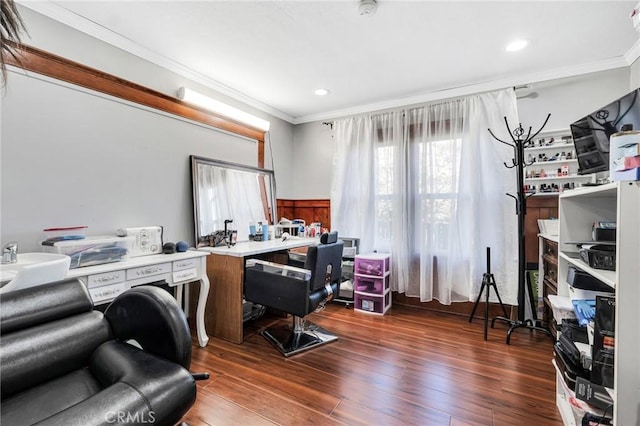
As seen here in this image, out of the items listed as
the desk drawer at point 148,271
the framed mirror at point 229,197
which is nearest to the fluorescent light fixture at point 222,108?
the framed mirror at point 229,197

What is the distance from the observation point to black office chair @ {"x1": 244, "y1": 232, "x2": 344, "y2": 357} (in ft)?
7.09

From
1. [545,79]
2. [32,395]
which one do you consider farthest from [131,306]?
[545,79]

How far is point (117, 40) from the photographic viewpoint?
2.21m

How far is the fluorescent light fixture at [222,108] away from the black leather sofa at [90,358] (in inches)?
79.9

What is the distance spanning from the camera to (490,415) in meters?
1.60

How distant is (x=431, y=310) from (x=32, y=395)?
3.31 metres

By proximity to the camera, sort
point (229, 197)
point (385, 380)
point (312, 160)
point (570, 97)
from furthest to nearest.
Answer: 1. point (312, 160)
2. point (229, 197)
3. point (570, 97)
4. point (385, 380)

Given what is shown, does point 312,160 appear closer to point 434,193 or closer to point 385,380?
point 434,193

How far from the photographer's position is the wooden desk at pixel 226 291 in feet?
8.00

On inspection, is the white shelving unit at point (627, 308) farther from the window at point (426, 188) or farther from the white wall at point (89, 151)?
the white wall at point (89, 151)

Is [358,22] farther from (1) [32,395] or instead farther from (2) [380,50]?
(1) [32,395]

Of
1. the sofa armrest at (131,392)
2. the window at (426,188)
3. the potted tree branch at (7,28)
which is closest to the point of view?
the sofa armrest at (131,392)

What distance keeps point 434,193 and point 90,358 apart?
3094mm

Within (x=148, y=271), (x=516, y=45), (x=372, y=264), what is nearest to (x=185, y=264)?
(x=148, y=271)
